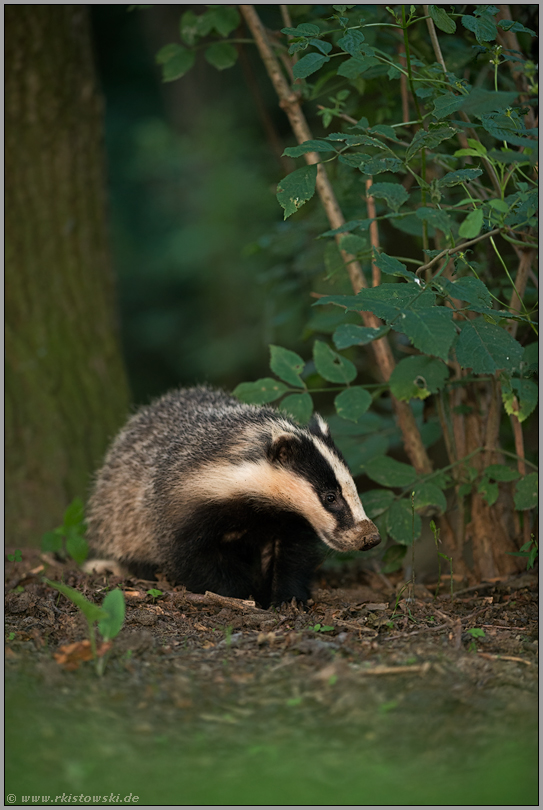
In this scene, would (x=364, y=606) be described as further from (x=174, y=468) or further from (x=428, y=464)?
(x=174, y=468)

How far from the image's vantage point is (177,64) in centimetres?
516

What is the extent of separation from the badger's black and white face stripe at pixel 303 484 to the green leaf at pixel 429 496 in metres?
0.37

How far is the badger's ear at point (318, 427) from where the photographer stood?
4.67m

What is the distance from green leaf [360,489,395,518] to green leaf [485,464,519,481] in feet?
2.01

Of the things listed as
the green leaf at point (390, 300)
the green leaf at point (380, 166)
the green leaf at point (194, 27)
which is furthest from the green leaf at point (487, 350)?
the green leaf at point (194, 27)

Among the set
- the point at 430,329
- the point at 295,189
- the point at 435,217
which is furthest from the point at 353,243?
the point at 430,329

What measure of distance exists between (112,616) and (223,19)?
12.9ft

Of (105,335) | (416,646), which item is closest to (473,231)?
(416,646)

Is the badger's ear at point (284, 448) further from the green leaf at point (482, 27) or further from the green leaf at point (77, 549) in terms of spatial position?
the green leaf at point (482, 27)

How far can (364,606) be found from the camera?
4227 mm

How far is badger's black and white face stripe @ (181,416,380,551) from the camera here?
4.39 metres

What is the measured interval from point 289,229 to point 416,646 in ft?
11.3

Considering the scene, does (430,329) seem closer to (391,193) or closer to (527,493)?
(391,193)

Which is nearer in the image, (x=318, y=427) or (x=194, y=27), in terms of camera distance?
(x=318, y=427)
